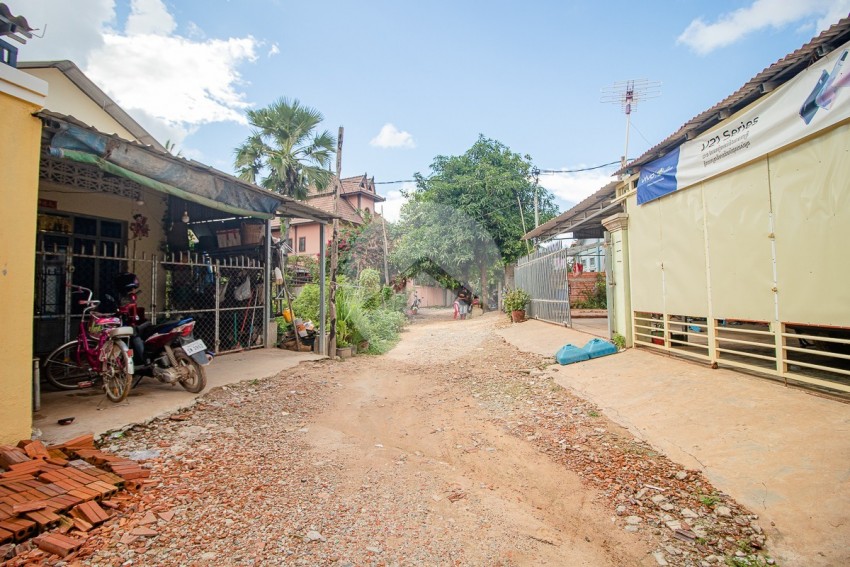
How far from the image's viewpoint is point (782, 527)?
2586 millimetres

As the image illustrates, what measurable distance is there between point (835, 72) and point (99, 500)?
6.76m

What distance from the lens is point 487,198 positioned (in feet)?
71.4

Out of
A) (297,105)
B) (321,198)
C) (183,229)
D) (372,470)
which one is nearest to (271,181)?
(297,105)

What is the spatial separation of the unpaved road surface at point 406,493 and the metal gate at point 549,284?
587cm

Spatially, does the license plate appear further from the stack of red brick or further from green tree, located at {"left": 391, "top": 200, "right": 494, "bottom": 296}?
green tree, located at {"left": 391, "top": 200, "right": 494, "bottom": 296}

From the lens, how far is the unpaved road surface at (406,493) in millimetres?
2451

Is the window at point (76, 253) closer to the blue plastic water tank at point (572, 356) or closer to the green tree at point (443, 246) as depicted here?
the blue plastic water tank at point (572, 356)

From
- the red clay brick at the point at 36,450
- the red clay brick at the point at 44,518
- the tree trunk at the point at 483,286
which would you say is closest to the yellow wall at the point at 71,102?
the red clay brick at the point at 36,450

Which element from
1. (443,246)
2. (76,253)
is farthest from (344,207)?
(76,253)

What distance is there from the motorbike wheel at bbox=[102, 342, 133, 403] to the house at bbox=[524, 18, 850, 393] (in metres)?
6.78

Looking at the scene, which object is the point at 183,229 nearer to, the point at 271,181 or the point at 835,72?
the point at 271,181

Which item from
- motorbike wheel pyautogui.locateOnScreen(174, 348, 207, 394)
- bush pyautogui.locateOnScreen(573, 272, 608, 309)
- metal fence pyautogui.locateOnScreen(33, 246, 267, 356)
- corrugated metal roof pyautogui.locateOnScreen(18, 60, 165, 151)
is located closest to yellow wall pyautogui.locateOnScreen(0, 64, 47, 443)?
motorbike wheel pyautogui.locateOnScreen(174, 348, 207, 394)

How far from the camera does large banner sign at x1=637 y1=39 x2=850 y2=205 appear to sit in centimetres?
382

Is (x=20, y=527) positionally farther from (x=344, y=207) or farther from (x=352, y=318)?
(x=344, y=207)
